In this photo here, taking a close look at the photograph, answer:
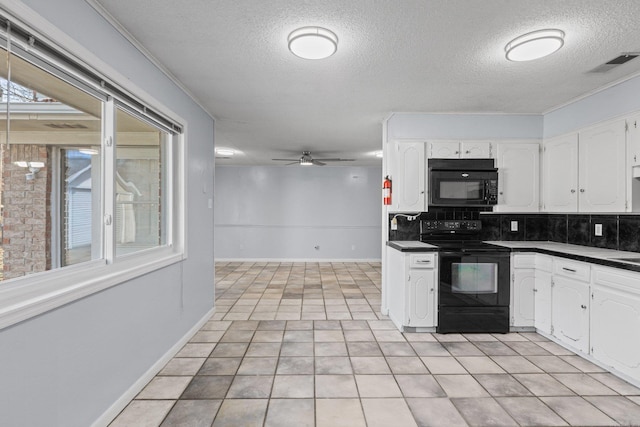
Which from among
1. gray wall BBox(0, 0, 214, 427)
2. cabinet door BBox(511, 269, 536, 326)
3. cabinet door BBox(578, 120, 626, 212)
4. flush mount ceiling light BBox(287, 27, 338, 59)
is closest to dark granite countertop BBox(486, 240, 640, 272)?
cabinet door BBox(511, 269, 536, 326)

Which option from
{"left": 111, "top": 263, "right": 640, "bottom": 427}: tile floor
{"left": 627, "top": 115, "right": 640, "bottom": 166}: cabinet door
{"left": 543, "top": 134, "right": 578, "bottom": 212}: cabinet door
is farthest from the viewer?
{"left": 543, "top": 134, "right": 578, "bottom": 212}: cabinet door

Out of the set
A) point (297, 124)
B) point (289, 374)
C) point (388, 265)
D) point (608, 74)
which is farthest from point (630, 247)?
point (297, 124)

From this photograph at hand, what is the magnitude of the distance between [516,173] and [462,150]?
26.9 inches

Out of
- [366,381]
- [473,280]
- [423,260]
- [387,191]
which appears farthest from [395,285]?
[366,381]

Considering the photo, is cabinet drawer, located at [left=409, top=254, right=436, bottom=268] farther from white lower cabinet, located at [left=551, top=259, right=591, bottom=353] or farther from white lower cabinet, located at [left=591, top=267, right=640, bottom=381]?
white lower cabinet, located at [left=591, top=267, right=640, bottom=381]

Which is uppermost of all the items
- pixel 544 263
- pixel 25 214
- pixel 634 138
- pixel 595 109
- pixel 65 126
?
pixel 595 109

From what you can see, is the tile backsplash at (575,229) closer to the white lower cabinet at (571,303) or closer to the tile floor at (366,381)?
the white lower cabinet at (571,303)

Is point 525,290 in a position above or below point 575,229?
below

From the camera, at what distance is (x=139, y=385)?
88.0 inches

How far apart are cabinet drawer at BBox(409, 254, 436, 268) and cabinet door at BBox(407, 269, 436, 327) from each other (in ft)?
0.21

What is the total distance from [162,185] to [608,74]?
13.4 feet

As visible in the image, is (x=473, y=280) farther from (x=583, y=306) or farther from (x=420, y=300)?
(x=583, y=306)

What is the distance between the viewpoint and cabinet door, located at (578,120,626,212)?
279 centimetres

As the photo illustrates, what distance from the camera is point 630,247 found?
2939 mm
